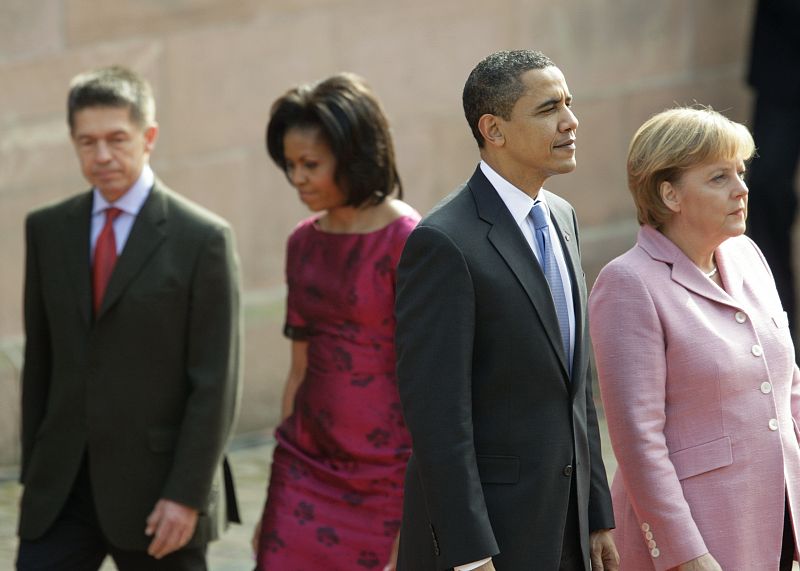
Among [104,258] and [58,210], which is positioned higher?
[58,210]

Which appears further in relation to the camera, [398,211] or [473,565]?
[398,211]

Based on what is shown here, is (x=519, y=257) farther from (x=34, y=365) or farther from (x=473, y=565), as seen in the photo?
(x=34, y=365)

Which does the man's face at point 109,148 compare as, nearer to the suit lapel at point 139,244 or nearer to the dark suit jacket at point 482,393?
the suit lapel at point 139,244

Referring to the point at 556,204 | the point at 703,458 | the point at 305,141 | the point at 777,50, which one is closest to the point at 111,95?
the point at 305,141

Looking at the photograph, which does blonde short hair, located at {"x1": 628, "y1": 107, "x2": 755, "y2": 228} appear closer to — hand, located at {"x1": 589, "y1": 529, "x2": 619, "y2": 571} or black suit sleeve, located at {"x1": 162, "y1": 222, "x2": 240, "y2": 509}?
hand, located at {"x1": 589, "y1": 529, "x2": 619, "y2": 571}

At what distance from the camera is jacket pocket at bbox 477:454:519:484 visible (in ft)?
13.0

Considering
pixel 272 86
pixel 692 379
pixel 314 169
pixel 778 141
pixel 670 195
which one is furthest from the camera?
pixel 778 141

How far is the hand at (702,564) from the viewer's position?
13.8 feet

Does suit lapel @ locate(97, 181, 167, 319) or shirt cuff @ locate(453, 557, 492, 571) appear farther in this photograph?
suit lapel @ locate(97, 181, 167, 319)

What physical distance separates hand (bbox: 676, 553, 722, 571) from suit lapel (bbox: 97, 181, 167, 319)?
6.34ft

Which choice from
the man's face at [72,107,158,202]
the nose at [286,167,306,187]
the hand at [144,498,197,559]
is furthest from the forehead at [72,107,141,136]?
the hand at [144,498,197,559]

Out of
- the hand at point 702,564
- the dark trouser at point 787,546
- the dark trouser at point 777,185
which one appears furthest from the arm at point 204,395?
the dark trouser at point 777,185

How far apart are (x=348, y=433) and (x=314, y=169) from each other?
0.86 meters

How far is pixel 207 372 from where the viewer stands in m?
5.17
